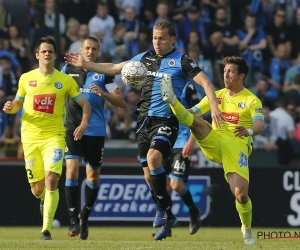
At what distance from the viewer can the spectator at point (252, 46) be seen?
→ 21203 millimetres

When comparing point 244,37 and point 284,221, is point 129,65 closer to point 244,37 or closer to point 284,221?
point 284,221

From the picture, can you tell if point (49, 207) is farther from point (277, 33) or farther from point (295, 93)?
point (277, 33)

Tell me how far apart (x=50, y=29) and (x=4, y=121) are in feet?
8.93

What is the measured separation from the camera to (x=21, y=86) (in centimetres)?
1224

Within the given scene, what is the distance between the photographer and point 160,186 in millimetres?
11562

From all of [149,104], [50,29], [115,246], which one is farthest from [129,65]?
[50,29]

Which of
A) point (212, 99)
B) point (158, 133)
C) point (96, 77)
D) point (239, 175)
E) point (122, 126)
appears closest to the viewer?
point (212, 99)

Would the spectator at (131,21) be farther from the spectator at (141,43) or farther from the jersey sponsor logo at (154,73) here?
the jersey sponsor logo at (154,73)

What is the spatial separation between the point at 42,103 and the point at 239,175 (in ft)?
9.07

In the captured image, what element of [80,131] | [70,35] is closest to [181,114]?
[80,131]

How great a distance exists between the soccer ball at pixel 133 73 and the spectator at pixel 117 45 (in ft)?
30.5

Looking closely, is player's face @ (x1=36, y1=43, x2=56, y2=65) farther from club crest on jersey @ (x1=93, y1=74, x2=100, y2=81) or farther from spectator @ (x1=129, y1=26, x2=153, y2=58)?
spectator @ (x1=129, y1=26, x2=153, y2=58)

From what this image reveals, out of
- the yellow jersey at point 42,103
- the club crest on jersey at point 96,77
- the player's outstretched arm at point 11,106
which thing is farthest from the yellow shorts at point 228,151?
the player's outstretched arm at point 11,106

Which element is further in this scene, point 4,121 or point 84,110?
point 4,121
